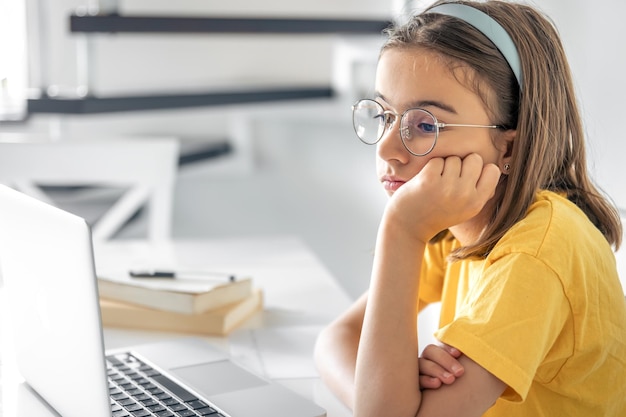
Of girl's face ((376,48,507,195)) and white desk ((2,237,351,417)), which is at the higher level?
girl's face ((376,48,507,195))

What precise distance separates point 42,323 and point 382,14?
235 cm

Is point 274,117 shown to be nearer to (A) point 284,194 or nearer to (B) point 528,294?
(A) point 284,194

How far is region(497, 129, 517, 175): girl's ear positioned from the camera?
3.34 ft

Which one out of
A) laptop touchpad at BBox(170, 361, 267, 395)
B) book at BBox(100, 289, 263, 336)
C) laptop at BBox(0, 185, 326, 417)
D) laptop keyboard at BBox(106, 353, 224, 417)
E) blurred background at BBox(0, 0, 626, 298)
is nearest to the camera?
laptop at BBox(0, 185, 326, 417)

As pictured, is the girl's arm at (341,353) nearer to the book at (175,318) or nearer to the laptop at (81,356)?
the laptop at (81,356)

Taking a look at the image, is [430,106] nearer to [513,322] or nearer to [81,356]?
[513,322]

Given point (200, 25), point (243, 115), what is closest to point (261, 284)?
point (200, 25)

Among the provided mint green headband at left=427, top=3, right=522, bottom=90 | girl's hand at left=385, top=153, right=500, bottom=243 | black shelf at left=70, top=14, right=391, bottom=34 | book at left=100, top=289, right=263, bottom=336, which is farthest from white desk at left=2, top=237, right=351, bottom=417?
black shelf at left=70, top=14, right=391, bottom=34

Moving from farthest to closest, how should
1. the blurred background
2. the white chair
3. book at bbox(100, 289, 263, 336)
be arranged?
1. the blurred background
2. the white chair
3. book at bbox(100, 289, 263, 336)

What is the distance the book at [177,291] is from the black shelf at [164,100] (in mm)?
1108

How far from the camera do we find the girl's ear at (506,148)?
102 cm

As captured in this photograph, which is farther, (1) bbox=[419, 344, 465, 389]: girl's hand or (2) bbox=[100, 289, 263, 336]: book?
(2) bbox=[100, 289, 263, 336]: book

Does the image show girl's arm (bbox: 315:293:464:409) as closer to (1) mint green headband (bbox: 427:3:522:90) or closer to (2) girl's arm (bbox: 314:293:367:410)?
(2) girl's arm (bbox: 314:293:367:410)

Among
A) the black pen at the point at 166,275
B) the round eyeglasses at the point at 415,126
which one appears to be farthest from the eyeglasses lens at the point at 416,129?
the black pen at the point at 166,275
